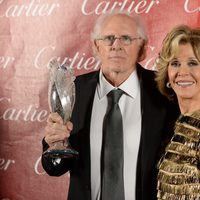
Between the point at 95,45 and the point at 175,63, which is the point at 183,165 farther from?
the point at 95,45

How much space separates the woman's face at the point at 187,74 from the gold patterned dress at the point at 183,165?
2.9 inches

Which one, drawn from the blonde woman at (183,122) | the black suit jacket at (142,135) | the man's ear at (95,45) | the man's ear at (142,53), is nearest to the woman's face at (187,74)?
the blonde woman at (183,122)

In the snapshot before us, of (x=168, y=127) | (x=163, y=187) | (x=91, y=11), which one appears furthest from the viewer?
(x=91, y=11)

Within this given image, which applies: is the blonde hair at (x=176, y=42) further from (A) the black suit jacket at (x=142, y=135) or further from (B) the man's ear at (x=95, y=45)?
(B) the man's ear at (x=95, y=45)

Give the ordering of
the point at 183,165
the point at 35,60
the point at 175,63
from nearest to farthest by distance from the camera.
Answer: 1. the point at 183,165
2. the point at 175,63
3. the point at 35,60

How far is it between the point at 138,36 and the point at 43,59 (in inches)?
26.2

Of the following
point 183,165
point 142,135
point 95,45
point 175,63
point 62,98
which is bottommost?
point 183,165

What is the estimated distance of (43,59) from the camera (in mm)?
2451

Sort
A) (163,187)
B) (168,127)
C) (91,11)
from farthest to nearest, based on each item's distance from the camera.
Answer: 1. (91,11)
2. (168,127)
3. (163,187)

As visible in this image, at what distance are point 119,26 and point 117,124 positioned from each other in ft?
1.21

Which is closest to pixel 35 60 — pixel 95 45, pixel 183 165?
pixel 95 45

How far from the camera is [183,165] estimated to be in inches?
64.7

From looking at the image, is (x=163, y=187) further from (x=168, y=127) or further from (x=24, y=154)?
(x=24, y=154)

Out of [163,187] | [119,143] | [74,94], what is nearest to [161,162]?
[163,187]
